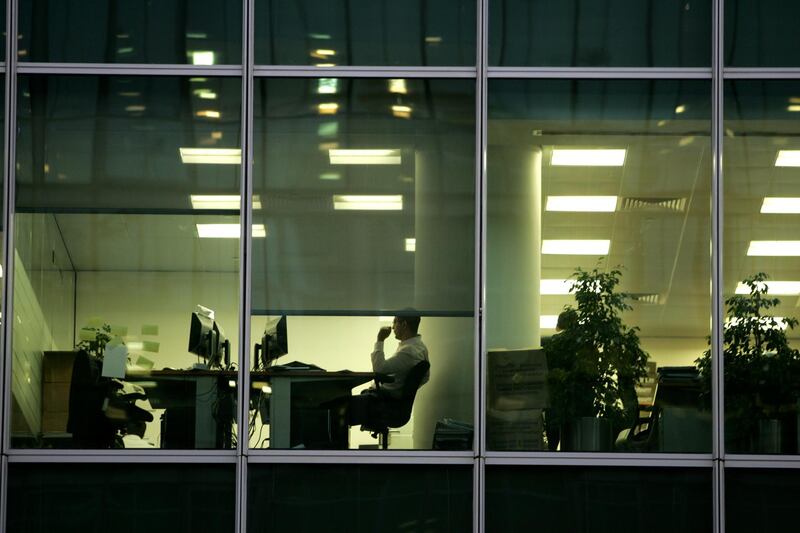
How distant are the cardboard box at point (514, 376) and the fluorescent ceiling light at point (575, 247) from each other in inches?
28.5

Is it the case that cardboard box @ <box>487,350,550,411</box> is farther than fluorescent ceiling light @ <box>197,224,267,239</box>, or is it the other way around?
fluorescent ceiling light @ <box>197,224,267,239</box>

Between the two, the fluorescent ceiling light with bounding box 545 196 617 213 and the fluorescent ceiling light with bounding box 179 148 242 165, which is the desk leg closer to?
the fluorescent ceiling light with bounding box 179 148 242 165

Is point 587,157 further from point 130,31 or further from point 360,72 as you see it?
point 130,31

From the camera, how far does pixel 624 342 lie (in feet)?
29.6

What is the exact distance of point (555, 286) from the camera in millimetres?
9062

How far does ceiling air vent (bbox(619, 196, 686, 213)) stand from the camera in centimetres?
909

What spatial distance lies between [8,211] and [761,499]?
5691 millimetres

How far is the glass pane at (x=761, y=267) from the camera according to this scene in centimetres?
899

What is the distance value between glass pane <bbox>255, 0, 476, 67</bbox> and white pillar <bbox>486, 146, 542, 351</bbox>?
82 centimetres

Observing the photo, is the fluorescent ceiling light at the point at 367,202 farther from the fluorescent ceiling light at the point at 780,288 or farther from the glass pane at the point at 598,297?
the fluorescent ceiling light at the point at 780,288

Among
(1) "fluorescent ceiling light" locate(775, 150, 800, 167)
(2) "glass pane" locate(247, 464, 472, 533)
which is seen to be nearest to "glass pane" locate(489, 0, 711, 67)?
(1) "fluorescent ceiling light" locate(775, 150, 800, 167)

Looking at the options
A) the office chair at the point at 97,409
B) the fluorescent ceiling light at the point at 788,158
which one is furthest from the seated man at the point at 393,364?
the fluorescent ceiling light at the point at 788,158

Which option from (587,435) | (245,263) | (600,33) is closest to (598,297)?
(587,435)

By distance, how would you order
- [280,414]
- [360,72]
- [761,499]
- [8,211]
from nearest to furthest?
[761,499], [280,414], [8,211], [360,72]
